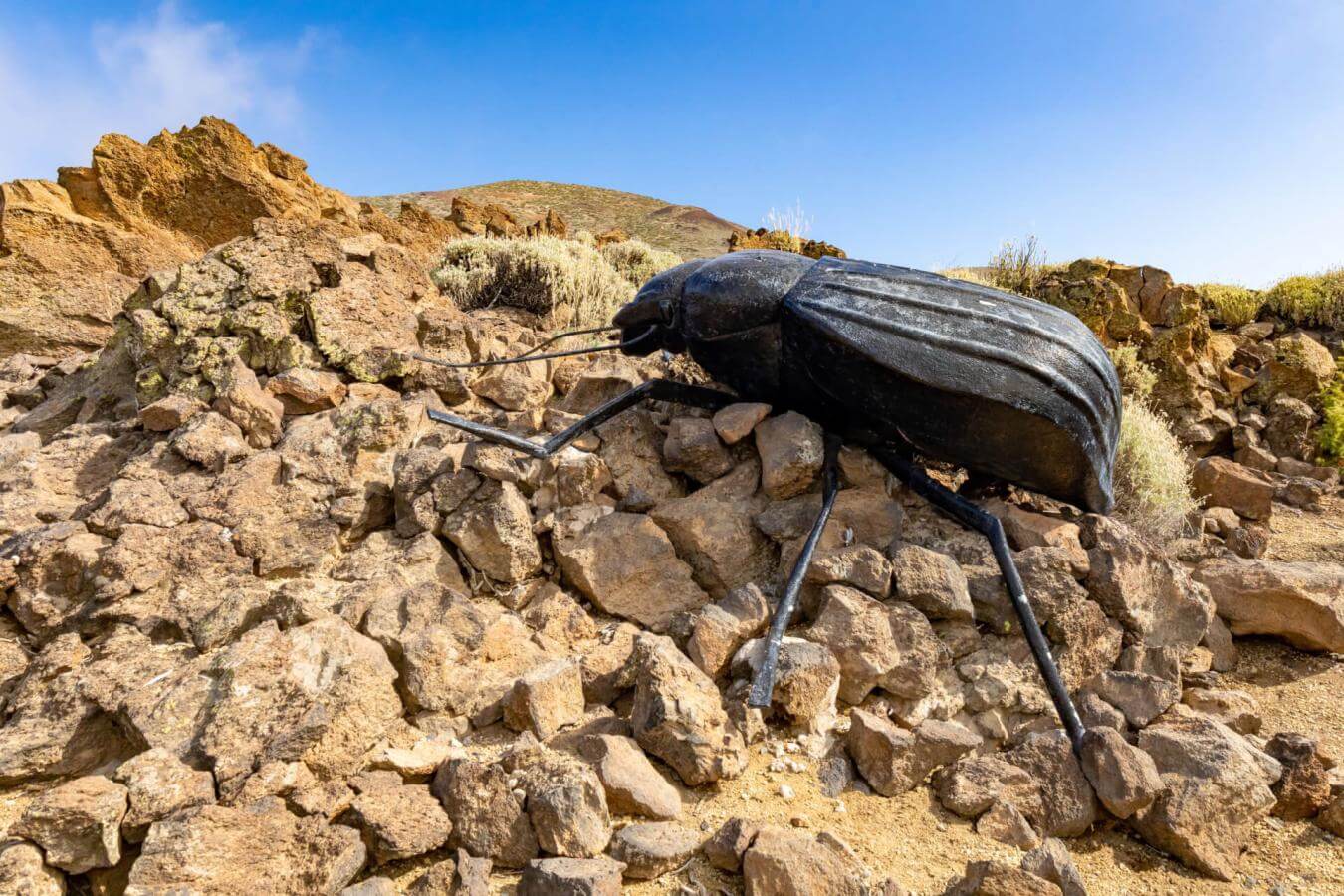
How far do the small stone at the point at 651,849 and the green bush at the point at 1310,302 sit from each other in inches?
405

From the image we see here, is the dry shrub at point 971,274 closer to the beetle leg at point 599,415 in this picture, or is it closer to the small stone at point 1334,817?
the beetle leg at point 599,415

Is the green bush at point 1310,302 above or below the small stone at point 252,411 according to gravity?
above

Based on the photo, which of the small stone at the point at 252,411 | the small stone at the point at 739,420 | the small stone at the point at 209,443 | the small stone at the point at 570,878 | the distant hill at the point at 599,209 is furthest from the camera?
the distant hill at the point at 599,209

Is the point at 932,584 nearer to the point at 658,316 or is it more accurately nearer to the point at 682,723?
the point at 682,723

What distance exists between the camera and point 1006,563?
2.50 m

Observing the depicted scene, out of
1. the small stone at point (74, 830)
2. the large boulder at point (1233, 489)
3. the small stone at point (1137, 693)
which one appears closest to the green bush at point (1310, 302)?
the large boulder at point (1233, 489)

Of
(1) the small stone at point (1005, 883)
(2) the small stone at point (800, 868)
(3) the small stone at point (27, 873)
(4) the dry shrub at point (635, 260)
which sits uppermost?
(4) the dry shrub at point (635, 260)

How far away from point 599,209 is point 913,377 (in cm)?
2855

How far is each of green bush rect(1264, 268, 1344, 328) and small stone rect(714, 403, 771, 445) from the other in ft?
29.6

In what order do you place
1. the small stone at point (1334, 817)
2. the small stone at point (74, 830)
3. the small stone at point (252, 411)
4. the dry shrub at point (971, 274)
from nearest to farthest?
the small stone at point (74, 830) < the small stone at point (1334, 817) < the small stone at point (252, 411) < the dry shrub at point (971, 274)

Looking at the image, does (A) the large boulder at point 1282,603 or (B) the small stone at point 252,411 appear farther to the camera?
(B) the small stone at point 252,411

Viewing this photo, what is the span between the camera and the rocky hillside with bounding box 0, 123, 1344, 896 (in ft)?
5.78

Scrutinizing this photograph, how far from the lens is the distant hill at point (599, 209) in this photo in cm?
2466

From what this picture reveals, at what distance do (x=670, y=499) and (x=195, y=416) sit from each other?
2.31m
